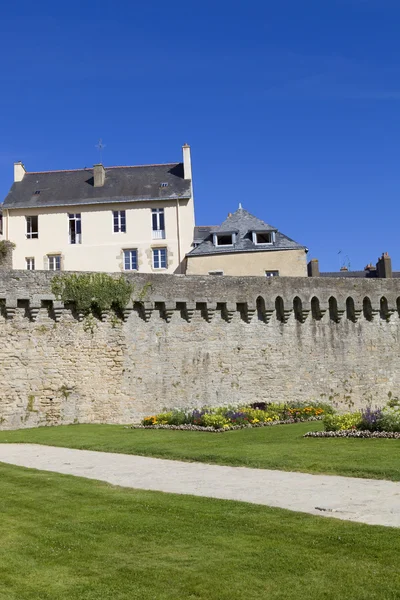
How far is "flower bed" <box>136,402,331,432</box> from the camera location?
16.8 meters

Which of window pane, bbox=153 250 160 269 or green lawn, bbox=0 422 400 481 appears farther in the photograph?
window pane, bbox=153 250 160 269

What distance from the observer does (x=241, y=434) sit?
50.5 feet

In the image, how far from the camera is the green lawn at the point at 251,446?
10469 mm

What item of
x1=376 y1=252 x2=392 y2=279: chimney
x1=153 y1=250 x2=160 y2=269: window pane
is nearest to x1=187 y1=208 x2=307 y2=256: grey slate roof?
x1=153 y1=250 x2=160 y2=269: window pane

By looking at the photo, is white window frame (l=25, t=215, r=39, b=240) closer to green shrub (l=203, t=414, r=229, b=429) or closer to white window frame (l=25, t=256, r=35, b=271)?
white window frame (l=25, t=256, r=35, b=271)

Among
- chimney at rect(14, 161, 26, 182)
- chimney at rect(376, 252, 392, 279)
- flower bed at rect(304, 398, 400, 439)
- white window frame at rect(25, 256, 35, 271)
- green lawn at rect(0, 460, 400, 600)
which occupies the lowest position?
green lawn at rect(0, 460, 400, 600)

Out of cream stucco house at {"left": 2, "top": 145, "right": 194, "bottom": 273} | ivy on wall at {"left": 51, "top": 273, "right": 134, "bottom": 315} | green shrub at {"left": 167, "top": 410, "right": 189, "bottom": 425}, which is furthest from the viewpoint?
cream stucco house at {"left": 2, "top": 145, "right": 194, "bottom": 273}

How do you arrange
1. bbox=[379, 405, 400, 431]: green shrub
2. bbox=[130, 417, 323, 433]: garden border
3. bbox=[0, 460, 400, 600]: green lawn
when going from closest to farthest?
bbox=[0, 460, 400, 600]: green lawn < bbox=[379, 405, 400, 431]: green shrub < bbox=[130, 417, 323, 433]: garden border

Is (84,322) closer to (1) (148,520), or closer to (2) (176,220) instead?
(1) (148,520)

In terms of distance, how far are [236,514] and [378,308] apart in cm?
1784

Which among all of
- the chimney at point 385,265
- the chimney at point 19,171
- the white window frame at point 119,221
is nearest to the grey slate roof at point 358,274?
the chimney at point 385,265

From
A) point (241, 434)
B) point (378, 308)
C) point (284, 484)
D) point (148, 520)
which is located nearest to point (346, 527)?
point (148, 520)

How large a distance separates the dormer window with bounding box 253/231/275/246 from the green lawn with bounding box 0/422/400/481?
18.4 m

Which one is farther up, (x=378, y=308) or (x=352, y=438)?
(x=378, y=308)
